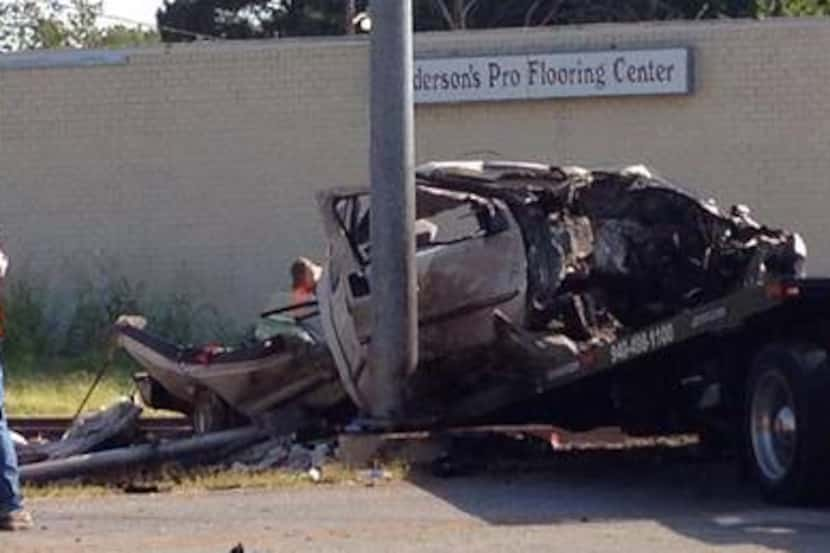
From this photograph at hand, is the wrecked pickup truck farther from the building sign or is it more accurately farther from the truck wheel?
the building sign

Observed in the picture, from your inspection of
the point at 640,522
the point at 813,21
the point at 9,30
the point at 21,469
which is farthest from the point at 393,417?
the point at 9,30

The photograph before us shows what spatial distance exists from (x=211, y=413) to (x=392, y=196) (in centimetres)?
301

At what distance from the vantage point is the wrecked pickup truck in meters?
14.9

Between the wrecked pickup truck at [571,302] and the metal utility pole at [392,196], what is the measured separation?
0.21 metres

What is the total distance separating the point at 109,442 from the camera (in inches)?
719

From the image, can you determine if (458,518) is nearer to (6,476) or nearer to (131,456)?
(6,476)

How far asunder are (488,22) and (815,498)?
40145 millimetres

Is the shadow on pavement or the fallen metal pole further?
the fallen metal pole

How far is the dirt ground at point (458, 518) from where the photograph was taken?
1215 cm

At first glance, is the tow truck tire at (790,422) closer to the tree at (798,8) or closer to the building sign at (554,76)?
the building sign at (554,76)

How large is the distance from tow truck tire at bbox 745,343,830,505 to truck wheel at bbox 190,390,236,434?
17.2ft

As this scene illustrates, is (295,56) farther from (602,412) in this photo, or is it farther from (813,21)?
(602,412)

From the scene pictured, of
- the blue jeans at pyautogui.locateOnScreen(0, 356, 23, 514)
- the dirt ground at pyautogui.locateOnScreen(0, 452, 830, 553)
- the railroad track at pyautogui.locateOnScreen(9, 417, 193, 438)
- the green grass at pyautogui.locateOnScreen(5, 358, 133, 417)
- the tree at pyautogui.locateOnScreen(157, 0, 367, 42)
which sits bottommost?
the dirt ground at pyautogui.locateOnScreen(0, 452, 830, 553)

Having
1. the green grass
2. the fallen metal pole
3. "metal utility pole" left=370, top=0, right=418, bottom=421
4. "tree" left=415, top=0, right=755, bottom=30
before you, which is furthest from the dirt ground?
"tree" left=415, top=0, right=755, bottom=30
